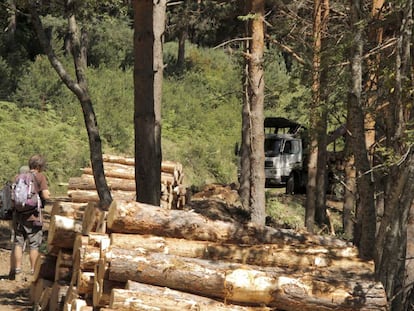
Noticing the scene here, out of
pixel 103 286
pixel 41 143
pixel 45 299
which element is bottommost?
pixel 45 299

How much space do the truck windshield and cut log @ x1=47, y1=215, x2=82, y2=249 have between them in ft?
74.1

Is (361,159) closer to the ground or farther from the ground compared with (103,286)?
farther from the ground

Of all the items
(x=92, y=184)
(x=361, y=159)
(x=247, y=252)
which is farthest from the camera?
(x=92, y=184)

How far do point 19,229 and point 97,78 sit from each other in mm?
25006

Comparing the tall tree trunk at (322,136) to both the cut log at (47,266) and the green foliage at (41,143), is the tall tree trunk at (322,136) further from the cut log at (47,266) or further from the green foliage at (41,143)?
the green foliage at (41,143)

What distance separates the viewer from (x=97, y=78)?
1421 inches

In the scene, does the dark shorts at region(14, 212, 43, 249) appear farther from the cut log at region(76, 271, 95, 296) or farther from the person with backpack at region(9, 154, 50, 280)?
the cut log at region(76, 271, 95, 296)

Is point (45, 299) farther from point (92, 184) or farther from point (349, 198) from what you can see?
point (349, 198)

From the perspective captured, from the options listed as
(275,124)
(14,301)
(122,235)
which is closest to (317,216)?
(275,124)

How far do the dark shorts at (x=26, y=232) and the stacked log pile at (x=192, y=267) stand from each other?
2077 mm

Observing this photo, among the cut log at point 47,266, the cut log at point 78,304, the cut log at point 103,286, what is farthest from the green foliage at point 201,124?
the cut log at point 103,286

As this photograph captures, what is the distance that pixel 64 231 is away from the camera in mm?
9422

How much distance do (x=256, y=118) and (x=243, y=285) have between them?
27.3ft

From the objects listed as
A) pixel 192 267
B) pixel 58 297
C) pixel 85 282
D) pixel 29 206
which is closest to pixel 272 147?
pixel 29 206
